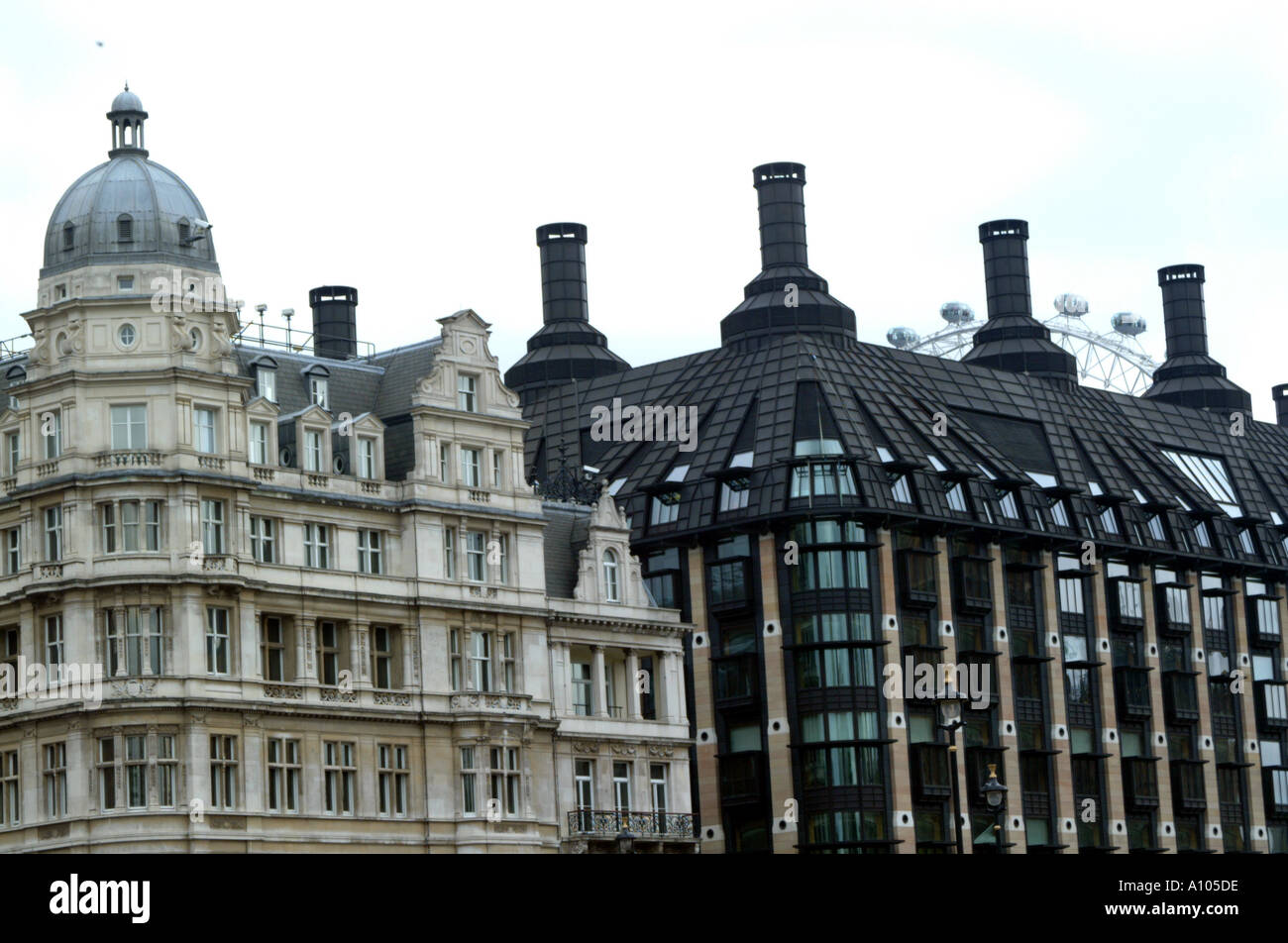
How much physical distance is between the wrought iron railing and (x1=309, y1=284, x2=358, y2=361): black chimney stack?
32.6m

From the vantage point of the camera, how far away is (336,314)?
13850cm

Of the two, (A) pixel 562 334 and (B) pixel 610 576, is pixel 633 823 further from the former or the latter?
(A) pixel 562 334

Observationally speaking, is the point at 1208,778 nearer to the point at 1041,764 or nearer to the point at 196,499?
the point at 1041,764

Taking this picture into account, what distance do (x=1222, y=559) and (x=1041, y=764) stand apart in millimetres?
20857

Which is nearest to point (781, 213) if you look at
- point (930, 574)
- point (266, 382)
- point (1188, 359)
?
point (930, 574)

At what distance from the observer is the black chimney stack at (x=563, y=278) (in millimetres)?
165750

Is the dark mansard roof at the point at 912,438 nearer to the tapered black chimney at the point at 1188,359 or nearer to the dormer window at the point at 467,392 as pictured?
the tapered black chimney at the point at 1188,359

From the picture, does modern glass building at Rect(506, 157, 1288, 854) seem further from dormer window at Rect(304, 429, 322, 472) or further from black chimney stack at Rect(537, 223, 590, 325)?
dormer window at Rect(304, 429, 322, 472)

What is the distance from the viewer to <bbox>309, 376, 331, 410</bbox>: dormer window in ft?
373

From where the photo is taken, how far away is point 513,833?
362 ft

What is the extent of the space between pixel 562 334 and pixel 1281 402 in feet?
188

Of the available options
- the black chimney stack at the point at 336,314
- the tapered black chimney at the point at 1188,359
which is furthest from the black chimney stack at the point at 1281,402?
the black chimney stack at the point at 336,314
